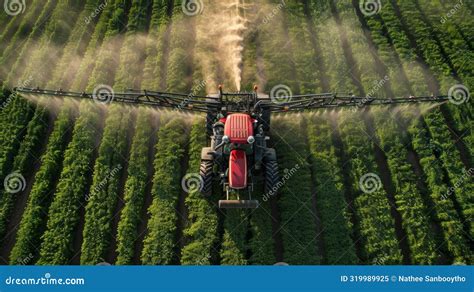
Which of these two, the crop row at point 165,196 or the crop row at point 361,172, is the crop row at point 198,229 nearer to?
the crop row at point 165,196

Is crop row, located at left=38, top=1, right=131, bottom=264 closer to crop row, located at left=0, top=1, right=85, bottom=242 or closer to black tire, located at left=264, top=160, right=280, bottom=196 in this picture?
crop row, located at left=0, top=1, right=85, bottom=242

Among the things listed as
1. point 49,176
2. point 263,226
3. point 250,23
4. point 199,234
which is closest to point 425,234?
point 263,226

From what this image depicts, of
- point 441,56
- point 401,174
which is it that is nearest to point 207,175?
point 401,174

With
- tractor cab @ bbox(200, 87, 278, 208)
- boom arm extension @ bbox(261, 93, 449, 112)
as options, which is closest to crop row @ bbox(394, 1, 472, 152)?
boom arm extension @ bbox(261, 93, 449, 112)

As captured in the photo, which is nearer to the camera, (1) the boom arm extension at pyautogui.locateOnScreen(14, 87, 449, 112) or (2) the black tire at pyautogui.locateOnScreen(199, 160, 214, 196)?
(2) the black tire at pyautogui.locateOnScreen(199, 160, 214, 196)

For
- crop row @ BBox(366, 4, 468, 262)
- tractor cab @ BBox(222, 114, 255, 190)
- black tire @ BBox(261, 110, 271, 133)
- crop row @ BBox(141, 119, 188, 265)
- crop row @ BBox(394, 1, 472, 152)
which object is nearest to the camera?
tractor cab @ BBox(222, 114, 255, 190)

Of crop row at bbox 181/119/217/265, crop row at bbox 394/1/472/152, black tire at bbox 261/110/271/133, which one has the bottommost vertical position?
crop row at bbox 181/119/217/265
